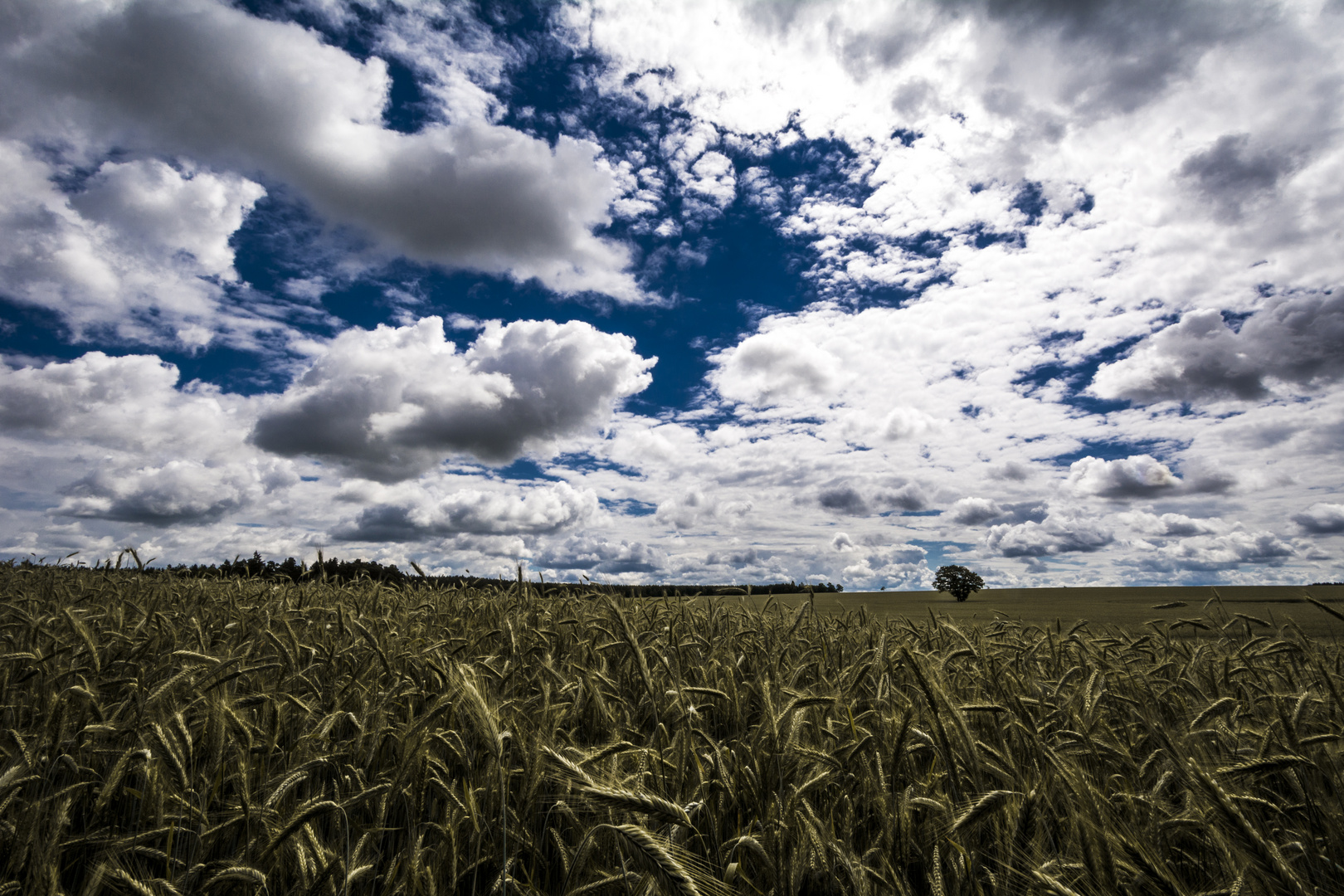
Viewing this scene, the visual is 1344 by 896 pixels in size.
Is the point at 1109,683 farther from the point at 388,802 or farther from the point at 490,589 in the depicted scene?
the point at 490,589

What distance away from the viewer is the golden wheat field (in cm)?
203

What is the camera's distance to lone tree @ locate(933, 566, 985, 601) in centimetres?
4147

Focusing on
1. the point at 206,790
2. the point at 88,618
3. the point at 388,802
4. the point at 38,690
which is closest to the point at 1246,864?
the point at 388,802

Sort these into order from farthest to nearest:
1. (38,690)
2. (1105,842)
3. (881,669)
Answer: (881,669) < (38,690) < (1105,842)

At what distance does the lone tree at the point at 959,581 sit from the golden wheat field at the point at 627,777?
3929cm

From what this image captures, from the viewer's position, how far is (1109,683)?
4852 millimetres

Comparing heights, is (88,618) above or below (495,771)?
above

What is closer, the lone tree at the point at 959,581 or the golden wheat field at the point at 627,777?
the golden wheat field at the point at 627,777

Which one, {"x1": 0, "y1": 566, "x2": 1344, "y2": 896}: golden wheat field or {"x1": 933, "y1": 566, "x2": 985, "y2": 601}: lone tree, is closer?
{"x1": 0, "y1": 566, "x2": 1344, "y2": 896}: golden wheat field

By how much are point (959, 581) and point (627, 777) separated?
1757 inches

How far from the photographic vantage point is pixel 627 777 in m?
2.18

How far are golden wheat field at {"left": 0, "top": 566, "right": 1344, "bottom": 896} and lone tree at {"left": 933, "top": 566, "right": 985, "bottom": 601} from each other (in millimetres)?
39294

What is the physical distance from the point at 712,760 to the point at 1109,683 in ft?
12.4

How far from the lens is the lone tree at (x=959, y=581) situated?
4147 centimetres
